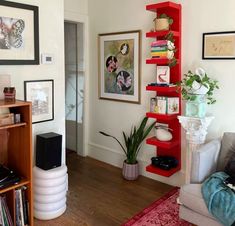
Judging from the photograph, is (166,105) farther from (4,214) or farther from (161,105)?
(4,214)

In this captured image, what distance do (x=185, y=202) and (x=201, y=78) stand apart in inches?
47.5

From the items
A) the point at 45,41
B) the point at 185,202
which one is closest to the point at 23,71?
the point at 45,41

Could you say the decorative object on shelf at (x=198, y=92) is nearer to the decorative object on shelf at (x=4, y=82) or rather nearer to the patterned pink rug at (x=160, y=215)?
the patterned pink rug at (x=160, y=215)

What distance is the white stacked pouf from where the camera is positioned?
2.58m

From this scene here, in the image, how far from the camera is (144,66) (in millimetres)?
3521

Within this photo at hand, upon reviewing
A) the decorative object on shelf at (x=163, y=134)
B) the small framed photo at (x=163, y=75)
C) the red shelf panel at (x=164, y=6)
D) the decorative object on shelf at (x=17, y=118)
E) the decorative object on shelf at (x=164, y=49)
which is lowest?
the decorative object on shelf at (x=163, y=134)

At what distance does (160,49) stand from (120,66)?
2.94 feet

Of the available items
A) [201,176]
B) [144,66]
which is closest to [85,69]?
[144,66]

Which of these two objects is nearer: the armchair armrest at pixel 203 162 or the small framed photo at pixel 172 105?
the armchair armrest at pixel 203 162

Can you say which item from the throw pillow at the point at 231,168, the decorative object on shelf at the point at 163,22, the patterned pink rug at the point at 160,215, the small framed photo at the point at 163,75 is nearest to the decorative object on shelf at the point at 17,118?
the patterned pink rug at the point at 160,215

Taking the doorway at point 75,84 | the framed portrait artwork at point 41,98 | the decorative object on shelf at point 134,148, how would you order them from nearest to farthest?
the framed portrait artwork at point 41,98 < the decorative object on shelf at point 134,148 < the doorway at point 75,84

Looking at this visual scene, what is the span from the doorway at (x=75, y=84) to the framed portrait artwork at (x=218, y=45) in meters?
1.89

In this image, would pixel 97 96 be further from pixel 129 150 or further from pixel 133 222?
pixel 133 222

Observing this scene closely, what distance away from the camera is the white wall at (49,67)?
8.59 feet
